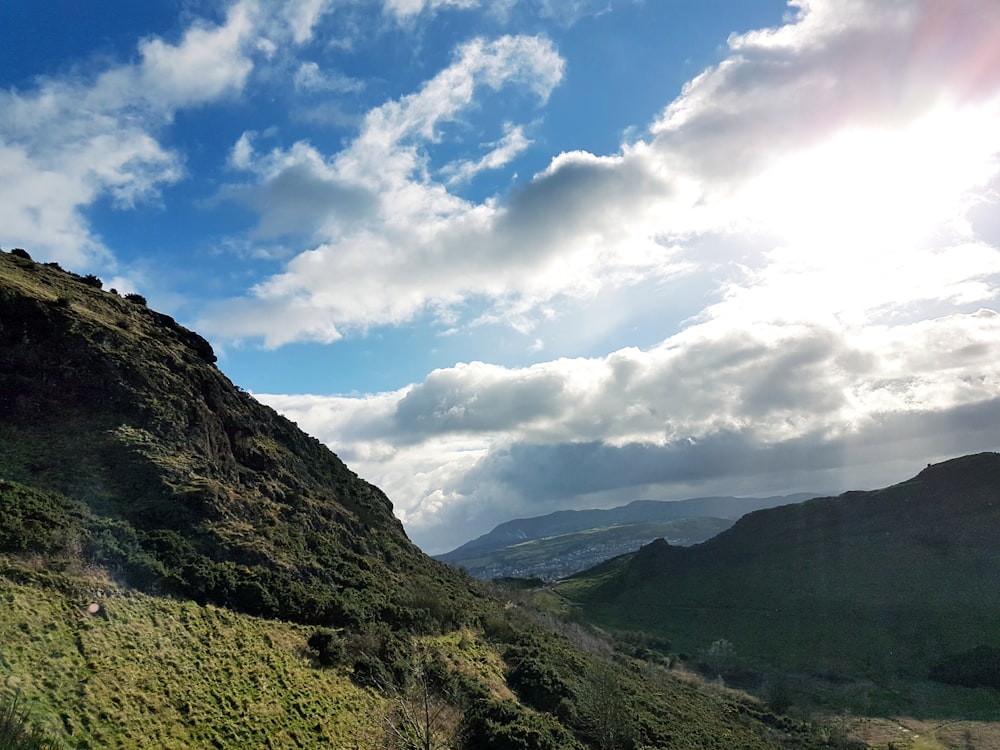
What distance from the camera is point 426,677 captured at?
29938mm

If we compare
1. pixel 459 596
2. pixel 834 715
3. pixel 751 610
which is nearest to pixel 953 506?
pixel 751 610

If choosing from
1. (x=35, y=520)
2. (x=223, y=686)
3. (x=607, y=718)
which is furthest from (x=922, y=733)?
(x=35, y=520)

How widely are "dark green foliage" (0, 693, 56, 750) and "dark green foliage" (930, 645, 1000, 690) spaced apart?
92319mm

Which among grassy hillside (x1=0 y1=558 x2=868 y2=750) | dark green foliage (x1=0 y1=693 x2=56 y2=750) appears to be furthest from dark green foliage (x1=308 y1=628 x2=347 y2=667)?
dark green foliage (x1=0 y1=693 x2=56 y2=750)

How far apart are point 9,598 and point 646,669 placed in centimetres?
5763

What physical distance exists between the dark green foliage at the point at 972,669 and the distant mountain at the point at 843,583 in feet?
6.22

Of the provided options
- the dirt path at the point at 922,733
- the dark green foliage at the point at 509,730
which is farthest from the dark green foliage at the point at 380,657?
the dirt path at the point at 922,733

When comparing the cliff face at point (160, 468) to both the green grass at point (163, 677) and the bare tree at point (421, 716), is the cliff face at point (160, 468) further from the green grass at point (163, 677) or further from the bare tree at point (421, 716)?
the bare tree at point (421, 716)

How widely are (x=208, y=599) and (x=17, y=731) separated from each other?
544 inches

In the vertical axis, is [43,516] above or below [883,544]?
above

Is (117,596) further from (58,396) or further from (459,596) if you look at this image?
(459,596)

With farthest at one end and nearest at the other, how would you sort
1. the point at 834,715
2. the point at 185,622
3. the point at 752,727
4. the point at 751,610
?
the point at 751,610, the point at 834,715, the point at 752,727, the point at 185,622

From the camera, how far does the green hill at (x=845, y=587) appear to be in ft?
267

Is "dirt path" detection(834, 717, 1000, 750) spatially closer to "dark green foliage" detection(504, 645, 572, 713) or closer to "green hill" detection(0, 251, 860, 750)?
"green hill" detection(0, 251, 860, 750)
